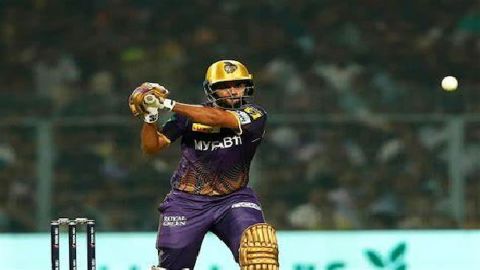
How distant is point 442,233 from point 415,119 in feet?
4.35

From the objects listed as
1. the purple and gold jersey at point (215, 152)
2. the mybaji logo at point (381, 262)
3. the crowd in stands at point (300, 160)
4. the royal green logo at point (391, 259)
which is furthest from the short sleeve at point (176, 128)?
the crowd in stands at point (300, 160)

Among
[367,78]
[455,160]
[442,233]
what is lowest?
[442,233]

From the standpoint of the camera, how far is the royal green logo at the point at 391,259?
361 inches

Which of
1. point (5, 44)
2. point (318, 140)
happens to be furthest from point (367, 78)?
point (5, 44)

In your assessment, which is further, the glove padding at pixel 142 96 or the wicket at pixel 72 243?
the wicket at pixel 72 243

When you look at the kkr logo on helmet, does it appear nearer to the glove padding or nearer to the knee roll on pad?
the glove padding

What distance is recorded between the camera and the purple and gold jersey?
613cm

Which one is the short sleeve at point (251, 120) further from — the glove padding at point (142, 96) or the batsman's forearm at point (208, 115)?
the glove padding at point (142, 96)

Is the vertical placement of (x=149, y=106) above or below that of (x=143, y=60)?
below

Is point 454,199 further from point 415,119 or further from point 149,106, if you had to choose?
point 149,106

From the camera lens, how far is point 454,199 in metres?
10.1

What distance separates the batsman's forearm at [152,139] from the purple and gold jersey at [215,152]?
0.05 m

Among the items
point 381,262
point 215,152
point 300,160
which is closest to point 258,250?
point 215,152

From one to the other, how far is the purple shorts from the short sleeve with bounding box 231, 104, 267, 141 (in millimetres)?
304
